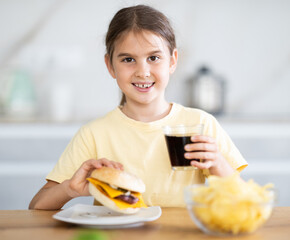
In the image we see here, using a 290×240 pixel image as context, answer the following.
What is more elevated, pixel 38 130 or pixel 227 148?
pixel 38 130

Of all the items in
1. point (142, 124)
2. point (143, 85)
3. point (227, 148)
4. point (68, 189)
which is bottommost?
point (68, 189)

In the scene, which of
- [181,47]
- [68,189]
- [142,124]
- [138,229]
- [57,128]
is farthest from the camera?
[181,47]

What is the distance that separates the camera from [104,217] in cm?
113

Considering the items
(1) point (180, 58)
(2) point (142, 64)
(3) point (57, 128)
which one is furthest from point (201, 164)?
(1) point (180, 58)

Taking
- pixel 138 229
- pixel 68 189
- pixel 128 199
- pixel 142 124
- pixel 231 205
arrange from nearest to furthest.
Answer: pixel 231 205 < pixel 138 229 < pixel 128 199 < pixel 68 189 < pixel 142 124

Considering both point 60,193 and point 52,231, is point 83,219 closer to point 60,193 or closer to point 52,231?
point 52,231

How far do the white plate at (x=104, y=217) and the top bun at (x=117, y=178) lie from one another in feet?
0.23

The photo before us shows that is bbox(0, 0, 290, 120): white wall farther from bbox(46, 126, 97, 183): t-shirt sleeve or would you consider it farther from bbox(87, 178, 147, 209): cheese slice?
bbox(87, 178, 147, 209): cheese slice

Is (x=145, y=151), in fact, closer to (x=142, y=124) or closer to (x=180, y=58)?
(x=142, y=124)

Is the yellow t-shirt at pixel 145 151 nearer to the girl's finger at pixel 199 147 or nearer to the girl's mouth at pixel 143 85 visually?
the girl's mouth at pixel 143 85

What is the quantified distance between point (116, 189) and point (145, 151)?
0.43 meters

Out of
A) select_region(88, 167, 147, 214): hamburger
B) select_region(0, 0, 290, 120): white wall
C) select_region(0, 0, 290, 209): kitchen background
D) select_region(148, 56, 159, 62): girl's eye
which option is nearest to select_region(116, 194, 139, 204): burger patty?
select_region(88, 167, 147, 214): hamburger

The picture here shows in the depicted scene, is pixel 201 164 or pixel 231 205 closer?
pixel 231 205

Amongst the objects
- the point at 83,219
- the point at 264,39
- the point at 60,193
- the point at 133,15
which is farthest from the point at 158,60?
the point at 264,39
